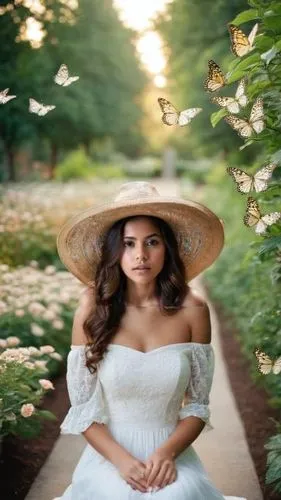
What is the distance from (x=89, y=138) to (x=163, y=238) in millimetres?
22328

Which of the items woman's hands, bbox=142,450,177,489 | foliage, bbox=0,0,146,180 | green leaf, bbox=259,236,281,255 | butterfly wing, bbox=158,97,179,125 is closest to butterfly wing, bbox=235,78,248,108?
butterfly wing, bbox=158,97,179,125

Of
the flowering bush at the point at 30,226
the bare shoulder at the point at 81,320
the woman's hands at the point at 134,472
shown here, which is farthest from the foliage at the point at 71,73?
the woman's hands at the point at 134,472

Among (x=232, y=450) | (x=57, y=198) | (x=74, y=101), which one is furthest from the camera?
(x=74, y=101)

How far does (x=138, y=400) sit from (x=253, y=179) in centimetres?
102

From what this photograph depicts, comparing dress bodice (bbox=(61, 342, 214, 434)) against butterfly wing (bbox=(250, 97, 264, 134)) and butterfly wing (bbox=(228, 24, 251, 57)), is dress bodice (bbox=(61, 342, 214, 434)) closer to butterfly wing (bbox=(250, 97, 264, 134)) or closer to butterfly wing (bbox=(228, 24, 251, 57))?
butterfly wing (bbox=(250, 97, 264, 134))

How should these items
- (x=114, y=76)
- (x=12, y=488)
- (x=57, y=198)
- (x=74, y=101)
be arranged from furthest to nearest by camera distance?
1. (x=114, y=76)
2. (x=74, y=101)
3. (x=57, y=198)
4. (x=12, y=488)

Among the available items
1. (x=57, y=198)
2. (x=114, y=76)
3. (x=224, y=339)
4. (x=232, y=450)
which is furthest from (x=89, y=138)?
(x=232, y=450)

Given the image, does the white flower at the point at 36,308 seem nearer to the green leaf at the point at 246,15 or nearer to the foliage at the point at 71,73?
the foliage at the point at 71,73

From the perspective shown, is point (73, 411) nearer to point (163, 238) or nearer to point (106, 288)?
point (106, 288)

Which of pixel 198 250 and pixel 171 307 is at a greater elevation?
pixel 198 250

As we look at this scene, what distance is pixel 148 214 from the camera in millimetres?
2707

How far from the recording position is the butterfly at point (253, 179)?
2498mm

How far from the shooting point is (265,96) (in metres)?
2.68

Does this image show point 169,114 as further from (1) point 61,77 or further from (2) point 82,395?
(2) point 82,395
